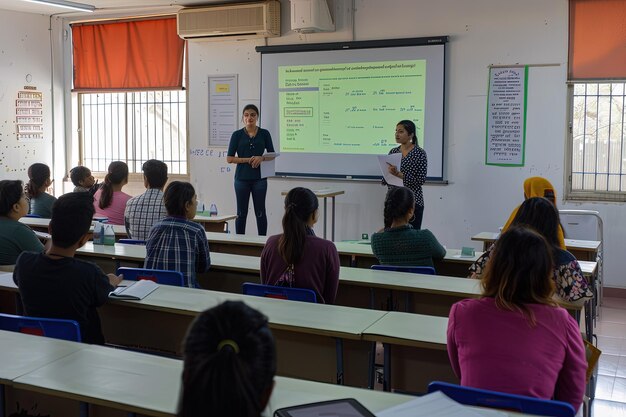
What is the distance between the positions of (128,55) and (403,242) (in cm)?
605

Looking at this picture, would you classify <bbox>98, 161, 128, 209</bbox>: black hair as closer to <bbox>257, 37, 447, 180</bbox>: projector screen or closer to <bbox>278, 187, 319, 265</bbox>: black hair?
<bbox>257, 37, 447, 180</bbox>: projector screen

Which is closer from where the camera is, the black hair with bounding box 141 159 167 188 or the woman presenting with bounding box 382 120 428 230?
the black hair with bounding box 141 159 167 188

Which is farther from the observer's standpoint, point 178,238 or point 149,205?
point 149,205

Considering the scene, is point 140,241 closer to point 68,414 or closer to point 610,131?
point 68,414

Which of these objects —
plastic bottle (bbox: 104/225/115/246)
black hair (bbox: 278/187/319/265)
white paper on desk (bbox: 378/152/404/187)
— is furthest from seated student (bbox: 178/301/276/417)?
white paper on desk (bbox: 378/152/404/187)

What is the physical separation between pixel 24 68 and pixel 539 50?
621cm

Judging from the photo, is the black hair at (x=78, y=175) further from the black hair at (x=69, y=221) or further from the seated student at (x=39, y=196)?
the black hair at (x=69, y=221)

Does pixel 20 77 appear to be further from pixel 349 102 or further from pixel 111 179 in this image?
pixel 349 102

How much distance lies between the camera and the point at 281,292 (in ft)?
10.8

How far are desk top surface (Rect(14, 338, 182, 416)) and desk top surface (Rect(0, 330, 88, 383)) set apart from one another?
4 centimetres

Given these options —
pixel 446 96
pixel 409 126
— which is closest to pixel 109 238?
pixel 409 126

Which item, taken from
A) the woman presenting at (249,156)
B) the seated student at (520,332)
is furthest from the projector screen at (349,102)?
the seated student at (520,332)

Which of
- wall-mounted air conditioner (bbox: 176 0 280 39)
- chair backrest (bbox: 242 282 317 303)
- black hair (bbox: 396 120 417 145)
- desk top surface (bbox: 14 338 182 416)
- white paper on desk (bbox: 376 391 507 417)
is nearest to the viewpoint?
white paper on desk (bbox: 376 391 507 417)

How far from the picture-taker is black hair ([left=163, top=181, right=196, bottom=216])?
3709mm
